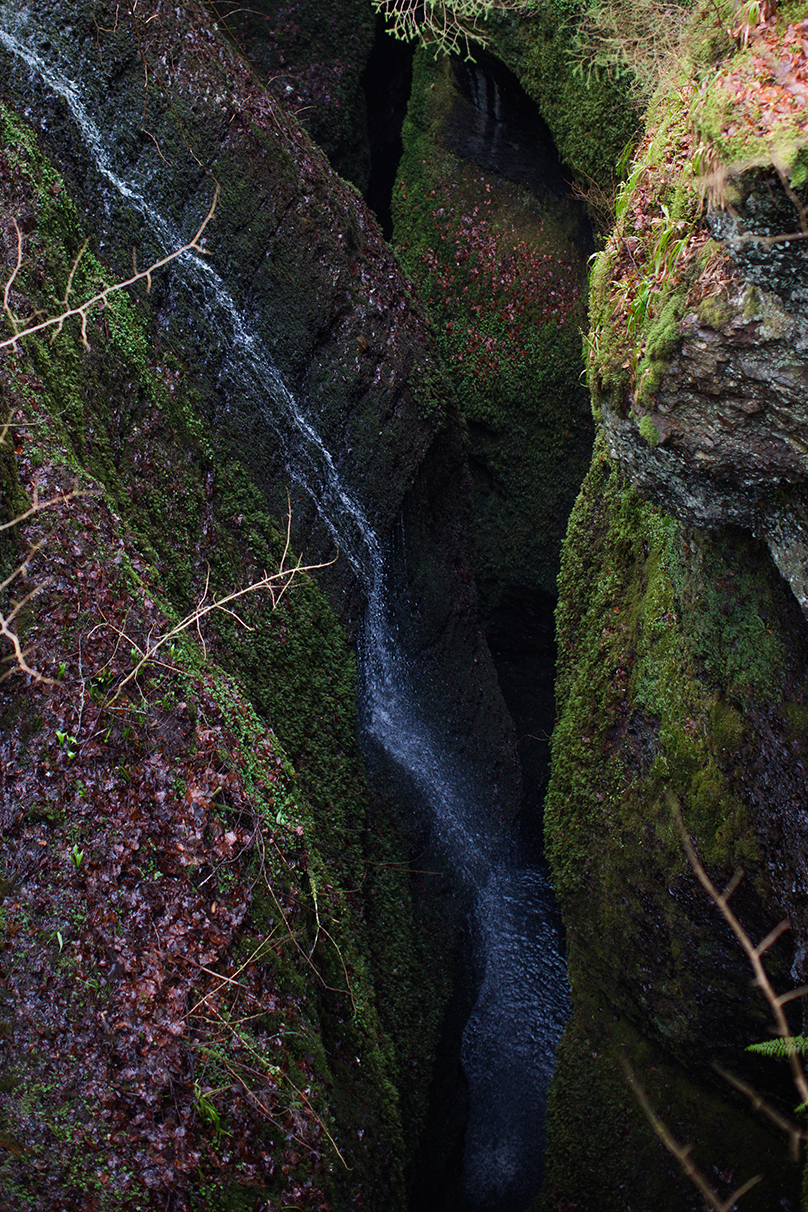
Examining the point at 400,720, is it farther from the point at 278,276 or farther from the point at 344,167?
the point at 344,167

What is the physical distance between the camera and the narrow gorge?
3584 millimetres

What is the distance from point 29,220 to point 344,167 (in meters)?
6.74

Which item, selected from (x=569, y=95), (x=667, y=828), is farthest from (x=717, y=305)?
(x=569, y=95)

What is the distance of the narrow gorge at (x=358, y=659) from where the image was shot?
3.58m

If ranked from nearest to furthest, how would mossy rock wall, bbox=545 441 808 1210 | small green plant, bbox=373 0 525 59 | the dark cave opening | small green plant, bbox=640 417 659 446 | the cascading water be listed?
small green plant, bbox=640 417 659 446
mossy rock wall, bbox=545 441 808 1210
the cascading water
small green plant, bbox=373 0 525 59
the dark cave opening

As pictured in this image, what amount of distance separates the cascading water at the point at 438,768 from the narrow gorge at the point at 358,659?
40 mm

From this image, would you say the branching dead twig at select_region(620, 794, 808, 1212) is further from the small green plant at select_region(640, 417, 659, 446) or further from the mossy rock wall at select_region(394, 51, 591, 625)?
the mossy rock wall at select_region(394, 51, 591, 625)

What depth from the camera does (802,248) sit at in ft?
9.78

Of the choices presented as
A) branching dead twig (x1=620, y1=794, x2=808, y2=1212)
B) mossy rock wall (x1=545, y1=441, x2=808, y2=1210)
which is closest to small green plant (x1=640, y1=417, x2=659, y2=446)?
mossy rock wall (x1=545, y1=441, x2=808, y2=1210)

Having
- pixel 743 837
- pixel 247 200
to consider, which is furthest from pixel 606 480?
pixel 247 200

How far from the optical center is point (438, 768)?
791cm

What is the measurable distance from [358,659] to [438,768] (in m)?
1.70

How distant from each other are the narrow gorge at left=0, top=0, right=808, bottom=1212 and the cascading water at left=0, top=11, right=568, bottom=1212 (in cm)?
4

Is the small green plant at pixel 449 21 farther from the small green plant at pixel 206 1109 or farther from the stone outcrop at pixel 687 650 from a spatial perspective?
the small green plant at pixel 206 1109
